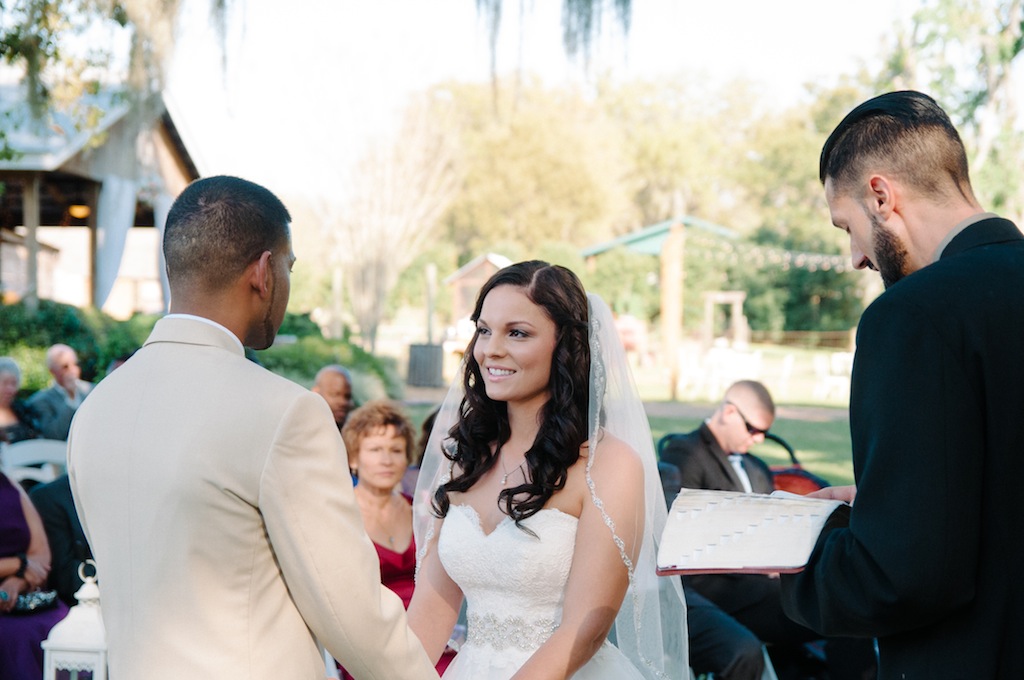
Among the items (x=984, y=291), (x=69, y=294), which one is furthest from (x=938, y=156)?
(x=69, y=294)

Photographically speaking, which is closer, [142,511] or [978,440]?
[978,440]

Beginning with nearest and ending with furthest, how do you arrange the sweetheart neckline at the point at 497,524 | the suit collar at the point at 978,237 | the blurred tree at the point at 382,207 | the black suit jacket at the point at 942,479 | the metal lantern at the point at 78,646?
the black suit jacket at the point at 942,479, the suit collar at the point at 978,237, the sweetheart neckline at the point at 497,524, the metal lantern at the point at 78,646, the blurred tree at the point at 382,207

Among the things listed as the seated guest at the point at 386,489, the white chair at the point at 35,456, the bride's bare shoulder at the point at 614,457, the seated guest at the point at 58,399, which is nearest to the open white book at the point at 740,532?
the bride's bare shoulder at the point at 614,457

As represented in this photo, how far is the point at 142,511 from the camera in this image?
6.09ft

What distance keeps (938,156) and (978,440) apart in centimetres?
51

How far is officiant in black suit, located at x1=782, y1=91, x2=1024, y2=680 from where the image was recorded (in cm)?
160

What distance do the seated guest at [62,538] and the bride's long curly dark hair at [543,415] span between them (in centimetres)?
323

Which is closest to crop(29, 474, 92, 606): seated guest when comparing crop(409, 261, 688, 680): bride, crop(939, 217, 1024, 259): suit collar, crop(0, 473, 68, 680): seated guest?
crop(0, 473, 68, 680): seated guest

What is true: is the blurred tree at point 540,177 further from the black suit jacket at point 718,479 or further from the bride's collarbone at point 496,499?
the bride's collarbone at point 496,499

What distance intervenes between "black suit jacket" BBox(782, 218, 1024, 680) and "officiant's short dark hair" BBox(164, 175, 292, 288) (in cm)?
120

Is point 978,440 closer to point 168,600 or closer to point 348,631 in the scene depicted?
point 348,631

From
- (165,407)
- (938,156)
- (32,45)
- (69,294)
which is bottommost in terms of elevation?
(69,294)

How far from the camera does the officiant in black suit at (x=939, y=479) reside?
5.25 feet

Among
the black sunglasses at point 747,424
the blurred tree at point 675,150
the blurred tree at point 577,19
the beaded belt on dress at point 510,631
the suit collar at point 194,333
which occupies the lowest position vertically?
the beaded belt on dress at point 510,631
